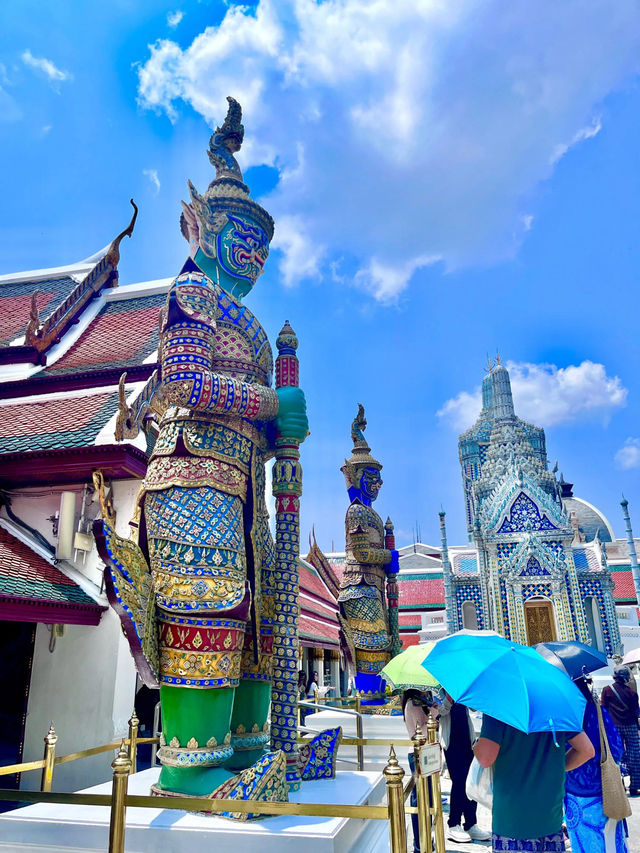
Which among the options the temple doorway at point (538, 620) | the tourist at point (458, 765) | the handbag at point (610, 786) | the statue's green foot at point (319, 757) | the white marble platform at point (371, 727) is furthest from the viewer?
the temple doorway at point (538, 620)

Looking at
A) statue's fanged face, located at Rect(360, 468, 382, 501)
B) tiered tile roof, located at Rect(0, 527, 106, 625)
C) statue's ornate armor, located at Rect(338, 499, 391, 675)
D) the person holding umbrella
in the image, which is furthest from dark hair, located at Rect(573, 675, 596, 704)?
statue's fanged face, located at Rect(360, 468, 382, 501)

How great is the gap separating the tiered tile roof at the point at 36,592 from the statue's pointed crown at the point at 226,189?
303 centimetres

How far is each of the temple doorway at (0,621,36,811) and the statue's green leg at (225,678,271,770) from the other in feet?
9.70

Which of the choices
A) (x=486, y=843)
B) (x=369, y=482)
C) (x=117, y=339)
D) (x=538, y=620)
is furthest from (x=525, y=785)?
(x=538, y=620)

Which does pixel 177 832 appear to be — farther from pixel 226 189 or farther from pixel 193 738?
pixel 226 189

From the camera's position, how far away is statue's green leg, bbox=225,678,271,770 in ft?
12.0

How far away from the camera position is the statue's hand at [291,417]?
3.83m

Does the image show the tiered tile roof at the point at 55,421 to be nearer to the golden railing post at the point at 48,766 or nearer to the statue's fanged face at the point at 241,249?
the statue's fanged face at the point at 241,249

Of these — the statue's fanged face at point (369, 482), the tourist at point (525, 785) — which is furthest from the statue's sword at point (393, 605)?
the tourist at point (525, 785)

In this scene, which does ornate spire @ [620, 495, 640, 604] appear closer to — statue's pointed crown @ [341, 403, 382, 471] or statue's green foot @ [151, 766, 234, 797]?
statue's pointed crown @ [341, 403, 382, 471]

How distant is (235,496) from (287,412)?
67 cm

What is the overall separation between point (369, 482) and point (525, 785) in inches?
251

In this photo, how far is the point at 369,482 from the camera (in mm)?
8922

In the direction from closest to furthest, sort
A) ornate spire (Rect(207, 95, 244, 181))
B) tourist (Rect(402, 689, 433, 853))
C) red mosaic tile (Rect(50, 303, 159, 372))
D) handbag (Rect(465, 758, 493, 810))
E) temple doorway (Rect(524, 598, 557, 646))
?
handbag (Rect(465, 758, 493, 810)), ornate spire (Rect(207, 95, 244, 181)), tourist (Rect(402, 689, 433, 853)), red mosaic tile (Rect(50, 303, 159, 372)), temple doorway (Rect(524, 598, 557, 646))
